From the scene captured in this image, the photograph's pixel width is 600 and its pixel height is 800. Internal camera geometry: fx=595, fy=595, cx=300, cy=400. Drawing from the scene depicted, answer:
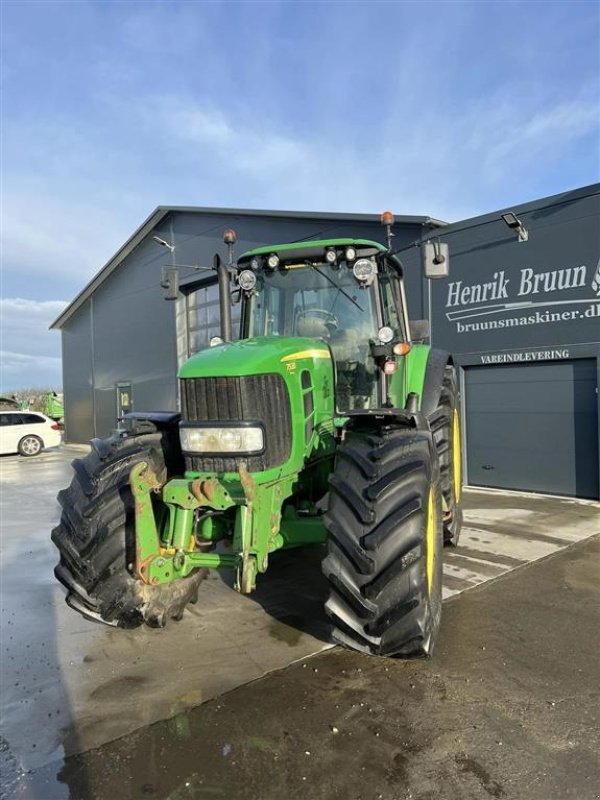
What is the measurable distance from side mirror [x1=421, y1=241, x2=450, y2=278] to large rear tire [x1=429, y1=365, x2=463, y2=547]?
1104 mm

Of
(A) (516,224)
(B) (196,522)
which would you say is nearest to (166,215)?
(A) (516,224)

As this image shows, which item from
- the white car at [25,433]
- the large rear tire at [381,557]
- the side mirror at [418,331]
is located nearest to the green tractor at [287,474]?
the large rear tire at [381,557]

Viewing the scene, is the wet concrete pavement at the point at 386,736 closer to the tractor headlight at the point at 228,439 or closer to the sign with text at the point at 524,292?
the tractor headlight at the point at 228,439

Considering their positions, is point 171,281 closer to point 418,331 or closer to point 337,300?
point 337,300

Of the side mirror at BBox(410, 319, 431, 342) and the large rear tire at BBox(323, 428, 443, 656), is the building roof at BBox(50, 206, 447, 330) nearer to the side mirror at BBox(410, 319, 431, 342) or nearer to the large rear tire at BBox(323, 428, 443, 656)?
the side mirror at BBox(410, 319, 431, 342)

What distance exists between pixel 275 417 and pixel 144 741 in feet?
5.65

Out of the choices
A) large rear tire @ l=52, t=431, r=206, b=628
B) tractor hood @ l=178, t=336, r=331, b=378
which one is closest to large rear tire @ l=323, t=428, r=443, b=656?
tractor hood @ l=178, t=336, r=331, b=378

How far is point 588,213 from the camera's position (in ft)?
26.0

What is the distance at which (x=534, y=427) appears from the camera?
28.8ft

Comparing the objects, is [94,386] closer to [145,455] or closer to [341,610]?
[145,455]

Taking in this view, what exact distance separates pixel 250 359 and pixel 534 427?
258 inches

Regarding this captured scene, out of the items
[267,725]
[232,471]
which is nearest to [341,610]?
[267,725]

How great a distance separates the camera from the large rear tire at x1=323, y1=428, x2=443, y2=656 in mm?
2904

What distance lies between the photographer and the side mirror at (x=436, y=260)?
186 inches
